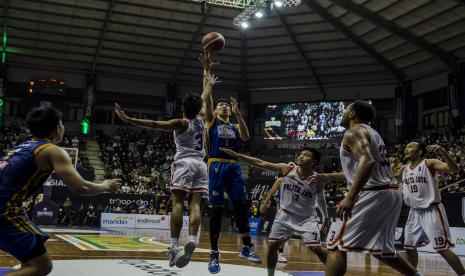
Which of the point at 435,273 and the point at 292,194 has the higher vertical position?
the point at 292,194

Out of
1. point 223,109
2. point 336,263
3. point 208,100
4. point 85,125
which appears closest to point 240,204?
point 223,109

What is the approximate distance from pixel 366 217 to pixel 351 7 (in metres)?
21.8

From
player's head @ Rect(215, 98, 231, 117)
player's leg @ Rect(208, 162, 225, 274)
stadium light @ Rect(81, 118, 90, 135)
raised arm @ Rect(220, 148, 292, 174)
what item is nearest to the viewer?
raised arm @ Rect(220, 148, 292, 174)

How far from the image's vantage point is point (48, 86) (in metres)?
32.1

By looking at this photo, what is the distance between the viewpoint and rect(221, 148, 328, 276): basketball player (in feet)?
21.0

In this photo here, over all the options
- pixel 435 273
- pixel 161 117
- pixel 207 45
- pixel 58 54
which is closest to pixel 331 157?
pixel 161 117

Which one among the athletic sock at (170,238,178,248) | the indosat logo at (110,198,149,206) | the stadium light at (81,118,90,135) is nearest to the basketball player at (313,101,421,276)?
the athletic sock at (170,238,178,248)

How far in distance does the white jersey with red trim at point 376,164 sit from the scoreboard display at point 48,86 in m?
30.1

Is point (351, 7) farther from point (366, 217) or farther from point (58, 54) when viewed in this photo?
point (366, 217)

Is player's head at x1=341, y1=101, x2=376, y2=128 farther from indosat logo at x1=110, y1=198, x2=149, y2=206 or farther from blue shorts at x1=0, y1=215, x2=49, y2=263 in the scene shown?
indosat logo at x1=110, y1=198, x2=149, y2=206

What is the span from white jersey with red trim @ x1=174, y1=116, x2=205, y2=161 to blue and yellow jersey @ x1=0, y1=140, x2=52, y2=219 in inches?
112

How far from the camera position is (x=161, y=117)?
35469mm

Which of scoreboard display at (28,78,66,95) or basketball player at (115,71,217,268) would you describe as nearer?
basketball player at (115,71,217,268)

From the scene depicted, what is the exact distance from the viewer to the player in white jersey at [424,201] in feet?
22.6
